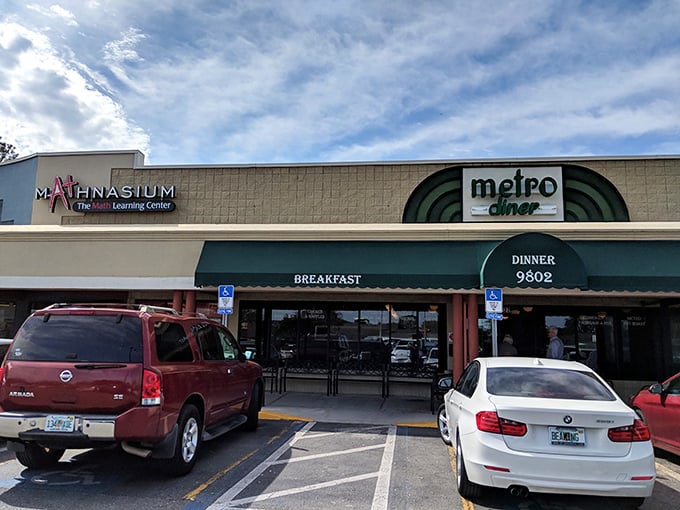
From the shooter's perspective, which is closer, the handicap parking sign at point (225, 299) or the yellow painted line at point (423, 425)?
the yellow painted line at point (423, 425)

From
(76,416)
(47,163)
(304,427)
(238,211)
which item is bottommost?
(304,427)

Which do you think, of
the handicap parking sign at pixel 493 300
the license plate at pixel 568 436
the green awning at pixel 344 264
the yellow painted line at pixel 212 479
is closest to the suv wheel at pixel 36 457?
the yellow painted line at pixel 212 479

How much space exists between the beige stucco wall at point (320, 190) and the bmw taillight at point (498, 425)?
10.9 m

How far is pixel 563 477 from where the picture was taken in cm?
496

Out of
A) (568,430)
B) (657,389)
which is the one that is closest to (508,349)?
(657,389)

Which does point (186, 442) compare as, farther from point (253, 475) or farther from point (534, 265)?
point (534, 265)

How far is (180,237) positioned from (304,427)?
585 cm

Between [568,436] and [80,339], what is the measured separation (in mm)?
5217

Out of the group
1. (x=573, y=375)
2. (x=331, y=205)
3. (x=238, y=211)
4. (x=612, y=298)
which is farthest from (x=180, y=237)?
(x=612, y=298)

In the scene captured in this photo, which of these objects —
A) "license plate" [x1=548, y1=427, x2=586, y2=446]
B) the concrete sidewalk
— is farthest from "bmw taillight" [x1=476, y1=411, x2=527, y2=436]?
the concrete sidewalk

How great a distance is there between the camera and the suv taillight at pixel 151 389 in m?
5.79

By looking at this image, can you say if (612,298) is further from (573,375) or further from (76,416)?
(76,416)

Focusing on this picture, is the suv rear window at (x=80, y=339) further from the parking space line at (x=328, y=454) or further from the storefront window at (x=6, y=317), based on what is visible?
the storefront window at (x=6, y=317)

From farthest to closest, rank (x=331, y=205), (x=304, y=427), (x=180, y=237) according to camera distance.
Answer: (x=331, y=205) < (x=180, y=237) < (x=304, y=427)
